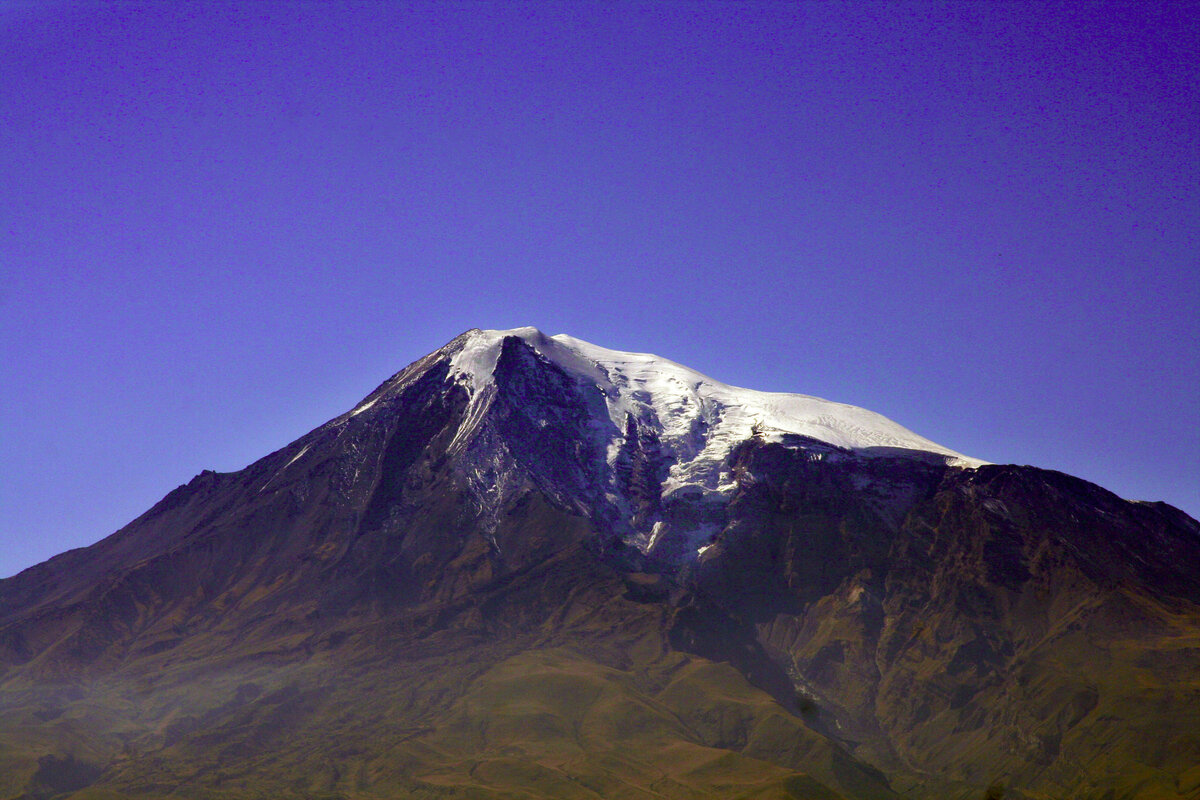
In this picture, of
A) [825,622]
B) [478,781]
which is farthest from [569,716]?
[825,622]

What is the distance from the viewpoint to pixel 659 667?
173000mm

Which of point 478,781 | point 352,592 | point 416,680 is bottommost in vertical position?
point 478,781

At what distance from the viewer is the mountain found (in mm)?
147000

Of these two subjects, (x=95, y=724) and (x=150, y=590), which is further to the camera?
(x=150, y=590)

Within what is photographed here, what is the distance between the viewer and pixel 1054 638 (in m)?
170

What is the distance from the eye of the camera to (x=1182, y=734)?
143m

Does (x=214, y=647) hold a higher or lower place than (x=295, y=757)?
higher

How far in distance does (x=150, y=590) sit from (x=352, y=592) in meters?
33.5

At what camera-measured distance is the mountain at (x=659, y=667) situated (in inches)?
5787

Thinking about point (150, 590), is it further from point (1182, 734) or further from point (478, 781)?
point (1182, 734)

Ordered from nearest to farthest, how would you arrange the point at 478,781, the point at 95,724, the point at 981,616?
the point at 478,781 → the point at 95,724 → the point at 981,616

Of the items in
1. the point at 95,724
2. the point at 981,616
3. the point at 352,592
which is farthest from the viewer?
the point at 352,592

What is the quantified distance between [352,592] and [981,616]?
9029 cm

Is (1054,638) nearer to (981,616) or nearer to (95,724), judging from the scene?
(981,616)
